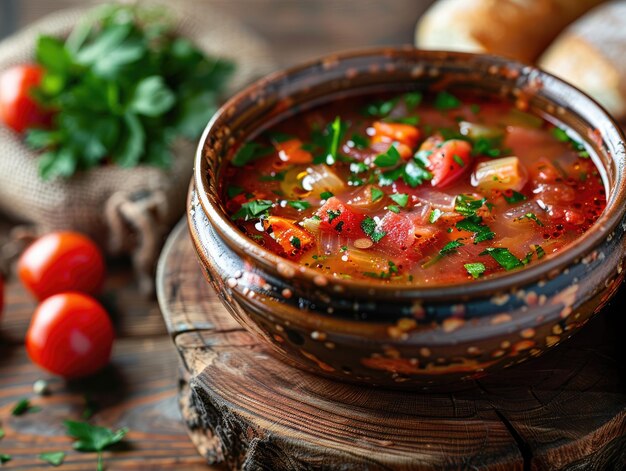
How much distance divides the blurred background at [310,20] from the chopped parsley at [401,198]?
235 centimetres

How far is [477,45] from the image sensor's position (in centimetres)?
404

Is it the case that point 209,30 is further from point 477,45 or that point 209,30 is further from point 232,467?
point 232,467

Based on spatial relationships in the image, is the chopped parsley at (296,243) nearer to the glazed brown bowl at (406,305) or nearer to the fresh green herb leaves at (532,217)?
the glazed brown bowl at (406,305)

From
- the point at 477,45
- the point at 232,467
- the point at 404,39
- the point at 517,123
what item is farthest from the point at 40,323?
the point at 404,39

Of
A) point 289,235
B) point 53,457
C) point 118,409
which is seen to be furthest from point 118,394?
point 289,235

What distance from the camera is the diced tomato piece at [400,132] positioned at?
2938mm

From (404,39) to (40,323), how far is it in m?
2.75

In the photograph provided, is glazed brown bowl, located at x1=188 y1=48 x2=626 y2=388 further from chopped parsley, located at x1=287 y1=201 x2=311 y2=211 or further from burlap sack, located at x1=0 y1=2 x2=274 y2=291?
burlap sack, located at x1=0 y1=2 x2=274 y2=291

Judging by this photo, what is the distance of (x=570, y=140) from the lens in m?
2.89

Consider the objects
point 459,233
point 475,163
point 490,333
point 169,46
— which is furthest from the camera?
point 169,46

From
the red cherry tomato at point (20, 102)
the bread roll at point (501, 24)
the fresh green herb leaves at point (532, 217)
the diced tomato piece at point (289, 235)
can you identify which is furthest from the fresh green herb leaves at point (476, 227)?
the red cherry tomato at point (20, 102)

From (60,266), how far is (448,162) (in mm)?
1716

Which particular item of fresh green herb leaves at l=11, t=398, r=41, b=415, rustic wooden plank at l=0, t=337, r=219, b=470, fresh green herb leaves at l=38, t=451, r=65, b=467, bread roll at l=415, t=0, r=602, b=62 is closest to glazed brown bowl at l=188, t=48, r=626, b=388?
rustic wooden plank at l=0, t=337, r=219, b=470

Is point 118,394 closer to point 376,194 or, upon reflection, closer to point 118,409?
point 118,409
